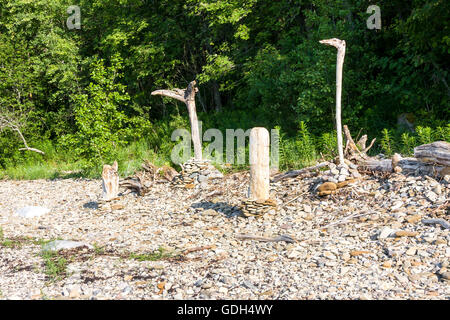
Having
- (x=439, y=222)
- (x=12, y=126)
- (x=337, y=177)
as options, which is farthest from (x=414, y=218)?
(x=12, y=126)

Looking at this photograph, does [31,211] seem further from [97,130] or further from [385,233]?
[385,233]

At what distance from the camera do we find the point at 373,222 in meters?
5.98

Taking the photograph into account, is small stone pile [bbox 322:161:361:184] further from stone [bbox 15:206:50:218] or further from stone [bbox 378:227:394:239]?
stone [bbox 15:206:50:218]

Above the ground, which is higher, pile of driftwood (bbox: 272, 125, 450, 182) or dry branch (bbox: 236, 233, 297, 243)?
pile of driftwood (bbox: 272, 125, 450, 182)

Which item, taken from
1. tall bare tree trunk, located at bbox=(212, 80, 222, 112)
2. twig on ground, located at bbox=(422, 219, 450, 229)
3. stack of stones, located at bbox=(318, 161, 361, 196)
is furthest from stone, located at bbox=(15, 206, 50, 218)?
tall bare tree trunk, located at bbox=(212, 80, 222, 112)

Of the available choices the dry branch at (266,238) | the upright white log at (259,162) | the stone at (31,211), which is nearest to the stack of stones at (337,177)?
the upright white log at (259,162)

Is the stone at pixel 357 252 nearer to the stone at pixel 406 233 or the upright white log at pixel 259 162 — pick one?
the stone at pixel 406 233

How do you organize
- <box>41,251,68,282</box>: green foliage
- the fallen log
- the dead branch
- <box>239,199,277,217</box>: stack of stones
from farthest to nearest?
the dead branch
<box>239,199,277,217</box>: stack of stones
the fallen log
<box>41,251,68,282</box>: green foliage

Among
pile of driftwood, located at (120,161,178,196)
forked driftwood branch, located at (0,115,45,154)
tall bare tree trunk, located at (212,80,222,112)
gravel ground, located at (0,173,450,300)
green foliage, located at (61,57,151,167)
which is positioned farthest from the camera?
tall bare tree trunk, located at (212,80,222,112)

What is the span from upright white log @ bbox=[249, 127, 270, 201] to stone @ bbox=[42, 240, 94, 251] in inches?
99.0

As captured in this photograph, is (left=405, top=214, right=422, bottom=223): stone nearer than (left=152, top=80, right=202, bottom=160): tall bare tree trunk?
Yes

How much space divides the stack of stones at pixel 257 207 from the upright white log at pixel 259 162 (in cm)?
7

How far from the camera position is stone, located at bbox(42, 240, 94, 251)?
6.36m

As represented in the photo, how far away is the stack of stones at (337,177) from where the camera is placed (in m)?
7.15
